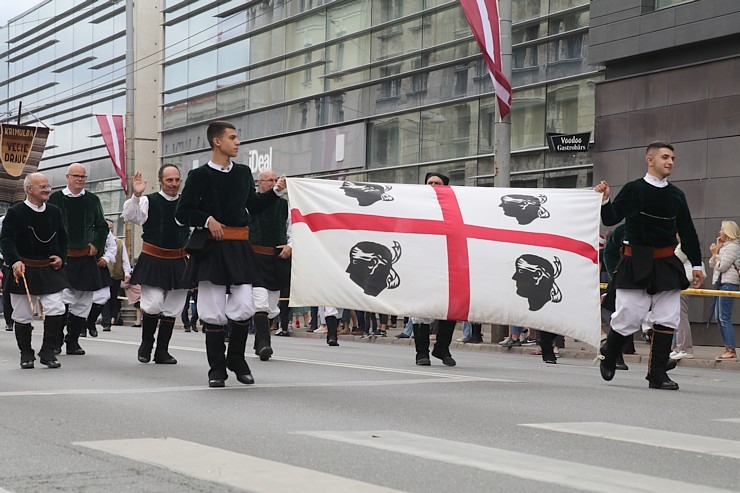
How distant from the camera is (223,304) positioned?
10.4m

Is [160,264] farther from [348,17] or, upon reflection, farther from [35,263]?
[348,17]

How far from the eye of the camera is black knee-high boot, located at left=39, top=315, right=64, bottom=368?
40.6 feet

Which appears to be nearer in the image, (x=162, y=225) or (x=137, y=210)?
(x=137, y=210)

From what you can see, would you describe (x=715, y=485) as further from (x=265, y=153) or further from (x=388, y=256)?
(x=265, y=153)

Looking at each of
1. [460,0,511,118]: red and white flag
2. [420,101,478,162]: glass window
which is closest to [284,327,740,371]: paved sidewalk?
[460,0,511,118]: red and white flag

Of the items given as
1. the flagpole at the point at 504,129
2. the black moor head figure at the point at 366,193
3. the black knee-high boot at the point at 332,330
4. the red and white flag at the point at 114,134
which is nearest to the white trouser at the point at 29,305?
the black moor head figure at the point at 366,193

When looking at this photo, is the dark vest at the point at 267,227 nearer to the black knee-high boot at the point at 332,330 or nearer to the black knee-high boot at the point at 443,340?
the black knee-high boot at the point at 443,340

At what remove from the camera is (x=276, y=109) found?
41312 millimetres

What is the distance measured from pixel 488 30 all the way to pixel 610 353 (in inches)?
400

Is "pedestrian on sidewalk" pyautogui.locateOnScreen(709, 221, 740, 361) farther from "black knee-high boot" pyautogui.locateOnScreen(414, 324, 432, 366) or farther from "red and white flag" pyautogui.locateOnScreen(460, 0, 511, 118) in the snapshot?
"black knee-high boot" pyautogui.locateOnScreen(414, 324, 432, 366)

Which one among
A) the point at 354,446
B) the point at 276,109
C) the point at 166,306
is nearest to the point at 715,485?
the point at 354,446

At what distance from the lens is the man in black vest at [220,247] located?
10227 mm

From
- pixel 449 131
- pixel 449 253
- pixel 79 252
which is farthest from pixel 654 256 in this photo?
pixel 449 131

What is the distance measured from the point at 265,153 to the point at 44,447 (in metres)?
35.1
